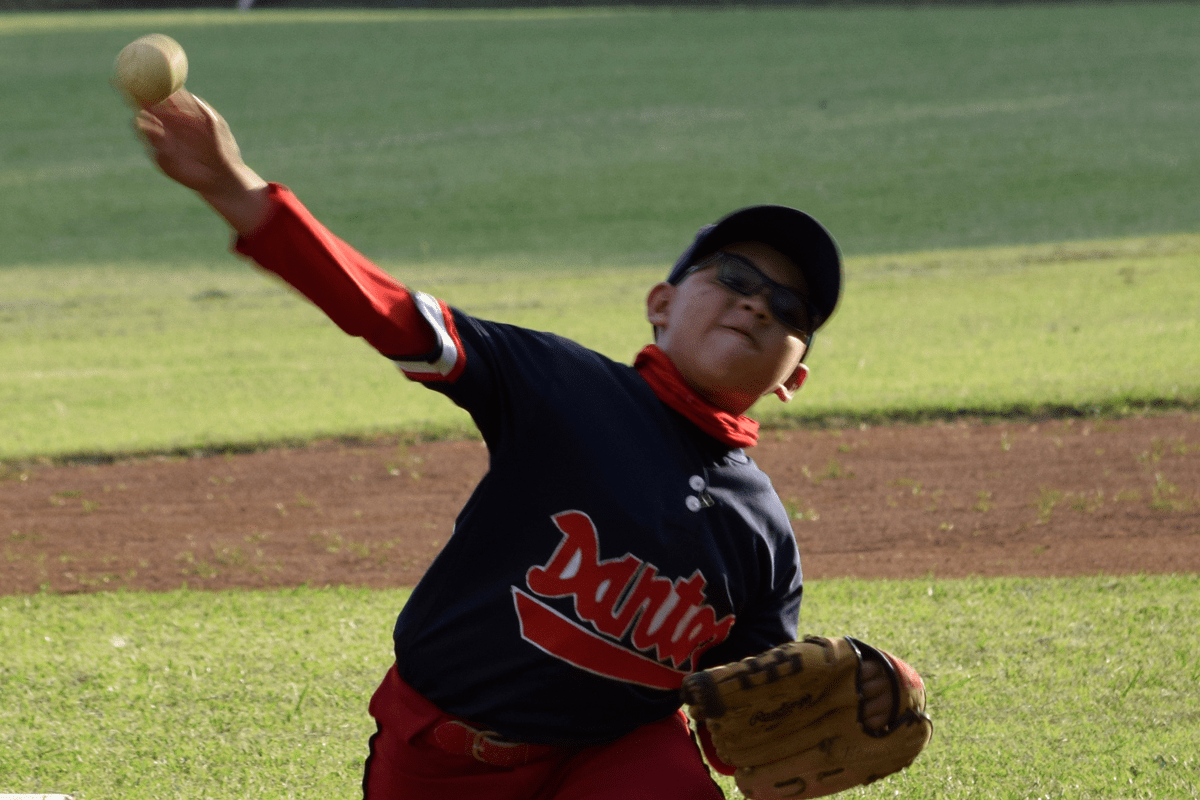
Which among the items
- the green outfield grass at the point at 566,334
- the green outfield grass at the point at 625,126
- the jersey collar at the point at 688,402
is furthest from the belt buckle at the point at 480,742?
the green outfield grass at the point at 625,126

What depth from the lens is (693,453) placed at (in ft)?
7.23

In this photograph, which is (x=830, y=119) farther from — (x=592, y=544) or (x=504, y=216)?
(x=592, y=544)

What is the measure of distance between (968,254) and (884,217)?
3.12 m

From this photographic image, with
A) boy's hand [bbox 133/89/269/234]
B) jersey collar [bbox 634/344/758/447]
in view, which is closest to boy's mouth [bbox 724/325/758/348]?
jersey collar [bbox 634/344/758/447]

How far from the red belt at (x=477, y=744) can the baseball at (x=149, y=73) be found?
110 centimetres

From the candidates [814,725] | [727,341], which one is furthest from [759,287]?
[814,725]

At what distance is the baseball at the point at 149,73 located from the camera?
160 cm

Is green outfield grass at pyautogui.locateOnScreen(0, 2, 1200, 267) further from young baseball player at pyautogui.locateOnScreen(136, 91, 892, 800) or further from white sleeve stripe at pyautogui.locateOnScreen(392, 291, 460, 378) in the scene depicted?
white sleeve stripe at pyautogui.locateOnScreen(392, 291, 460, 378)

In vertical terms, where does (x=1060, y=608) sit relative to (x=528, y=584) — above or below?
below

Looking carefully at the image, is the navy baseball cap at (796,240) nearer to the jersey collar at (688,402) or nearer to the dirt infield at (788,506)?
the jersey collar at (688,402)

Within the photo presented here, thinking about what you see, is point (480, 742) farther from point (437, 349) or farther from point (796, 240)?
point (796, 240)

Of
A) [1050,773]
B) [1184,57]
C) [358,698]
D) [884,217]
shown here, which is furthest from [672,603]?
[1184,57]

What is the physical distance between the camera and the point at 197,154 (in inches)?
63.4

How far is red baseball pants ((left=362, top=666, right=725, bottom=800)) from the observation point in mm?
2178
